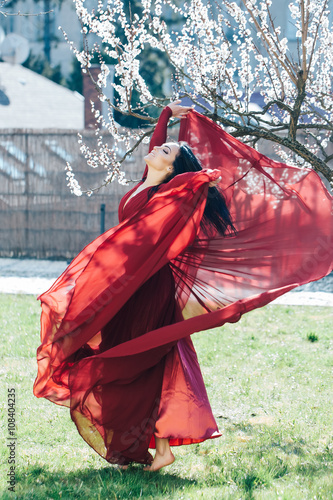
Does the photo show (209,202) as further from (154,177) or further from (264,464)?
(264,464)

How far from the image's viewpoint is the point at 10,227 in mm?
11484

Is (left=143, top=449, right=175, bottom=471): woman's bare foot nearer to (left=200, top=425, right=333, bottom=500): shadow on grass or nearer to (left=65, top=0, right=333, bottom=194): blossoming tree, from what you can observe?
(left=200, top=425, right=333, bottom=500): shadow on grass

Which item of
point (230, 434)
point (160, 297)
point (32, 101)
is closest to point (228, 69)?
point (160, 297)

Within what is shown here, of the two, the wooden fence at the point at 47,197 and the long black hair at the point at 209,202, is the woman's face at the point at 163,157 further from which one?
the wooden fence at the point at 47,197

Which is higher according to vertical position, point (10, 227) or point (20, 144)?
point (20, 144)

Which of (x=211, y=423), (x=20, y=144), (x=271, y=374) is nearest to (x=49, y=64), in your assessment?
(x=20, y=144)

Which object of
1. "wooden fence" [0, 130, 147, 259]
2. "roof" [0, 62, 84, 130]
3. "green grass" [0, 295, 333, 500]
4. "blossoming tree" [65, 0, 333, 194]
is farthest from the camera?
"roof" [0, 62, 84, 130]

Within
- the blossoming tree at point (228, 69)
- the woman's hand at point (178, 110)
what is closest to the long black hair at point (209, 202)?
the woman's hand at point (178, 110)

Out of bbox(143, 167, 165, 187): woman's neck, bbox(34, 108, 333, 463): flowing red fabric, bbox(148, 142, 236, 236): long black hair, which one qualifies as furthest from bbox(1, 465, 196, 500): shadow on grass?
bbox(143, 167, 165, 187): woman's neck

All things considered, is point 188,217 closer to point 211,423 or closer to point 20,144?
point 211,423

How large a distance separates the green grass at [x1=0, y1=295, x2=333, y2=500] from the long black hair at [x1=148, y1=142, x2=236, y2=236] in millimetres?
1287

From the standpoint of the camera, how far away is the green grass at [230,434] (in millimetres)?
3059

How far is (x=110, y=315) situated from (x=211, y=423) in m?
0.79

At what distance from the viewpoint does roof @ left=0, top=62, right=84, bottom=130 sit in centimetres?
2025
